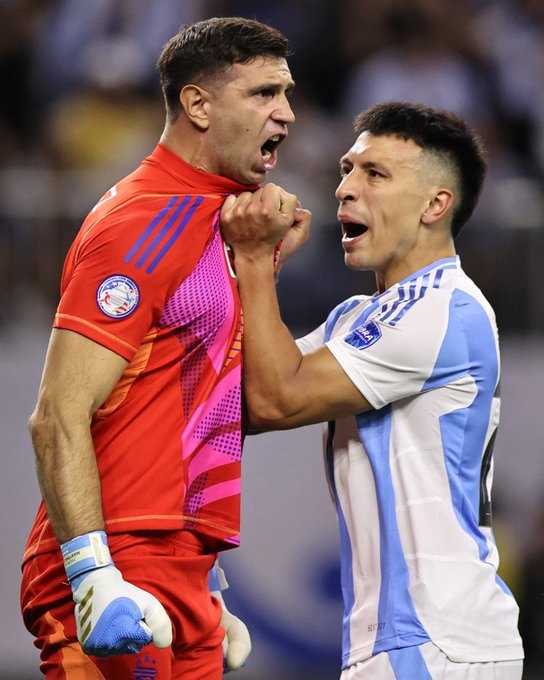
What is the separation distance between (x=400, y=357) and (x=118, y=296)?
100cm

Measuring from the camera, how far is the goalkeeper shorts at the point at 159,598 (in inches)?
169

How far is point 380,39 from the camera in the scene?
33.8 feet

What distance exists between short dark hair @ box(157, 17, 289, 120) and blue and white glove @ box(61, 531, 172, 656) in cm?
146

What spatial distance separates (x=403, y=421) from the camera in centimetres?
476

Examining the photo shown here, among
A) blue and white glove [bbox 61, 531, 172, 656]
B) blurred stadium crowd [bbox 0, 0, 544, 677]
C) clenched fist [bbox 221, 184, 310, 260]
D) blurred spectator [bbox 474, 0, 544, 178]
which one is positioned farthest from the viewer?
blurred spectator [bbox 474, 0, 544, 178]

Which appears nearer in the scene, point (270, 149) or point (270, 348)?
point (270, 348)

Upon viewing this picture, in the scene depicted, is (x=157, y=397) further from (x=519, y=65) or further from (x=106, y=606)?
(x=519, y=65)

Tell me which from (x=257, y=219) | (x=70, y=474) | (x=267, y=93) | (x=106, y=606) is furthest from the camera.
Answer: (x=267, y=93)

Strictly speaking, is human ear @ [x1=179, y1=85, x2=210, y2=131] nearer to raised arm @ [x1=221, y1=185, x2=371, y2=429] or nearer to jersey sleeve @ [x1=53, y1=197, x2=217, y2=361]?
raised arm @ [x1=221, y1=185, x2=371, y2=429]

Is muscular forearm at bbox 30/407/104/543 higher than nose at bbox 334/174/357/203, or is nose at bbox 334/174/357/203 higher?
nose at bbox 334/174/357/203

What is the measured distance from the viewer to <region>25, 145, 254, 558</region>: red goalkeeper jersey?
4242 mm

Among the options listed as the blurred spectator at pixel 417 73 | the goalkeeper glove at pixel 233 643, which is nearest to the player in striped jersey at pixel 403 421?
the goalkeeper glove at pixel 233 643

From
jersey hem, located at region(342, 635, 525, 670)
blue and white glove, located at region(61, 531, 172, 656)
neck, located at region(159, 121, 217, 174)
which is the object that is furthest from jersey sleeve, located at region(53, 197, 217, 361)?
jersey hem, located at region(342, 635, 525, 670)

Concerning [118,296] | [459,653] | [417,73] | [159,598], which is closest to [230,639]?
[159,598]
